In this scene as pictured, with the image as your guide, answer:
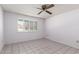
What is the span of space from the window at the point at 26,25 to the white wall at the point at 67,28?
197 centimetres

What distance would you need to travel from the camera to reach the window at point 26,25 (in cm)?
561

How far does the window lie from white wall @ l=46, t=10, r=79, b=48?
6.46ft

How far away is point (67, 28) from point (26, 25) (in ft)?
11.6

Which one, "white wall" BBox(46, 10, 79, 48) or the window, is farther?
the window

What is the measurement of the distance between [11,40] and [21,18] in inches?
76.9

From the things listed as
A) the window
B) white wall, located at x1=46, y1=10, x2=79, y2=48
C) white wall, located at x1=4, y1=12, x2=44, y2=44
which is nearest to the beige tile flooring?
white wall, located at x1=46, y1=10, x2=79, y2=48

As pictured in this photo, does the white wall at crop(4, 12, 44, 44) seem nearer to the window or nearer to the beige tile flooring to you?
the window

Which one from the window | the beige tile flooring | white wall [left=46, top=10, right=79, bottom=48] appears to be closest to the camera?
the beige tile flooring

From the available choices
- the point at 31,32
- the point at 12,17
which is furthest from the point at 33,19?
the point at 12,17

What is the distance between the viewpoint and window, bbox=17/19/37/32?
5612 millimetres

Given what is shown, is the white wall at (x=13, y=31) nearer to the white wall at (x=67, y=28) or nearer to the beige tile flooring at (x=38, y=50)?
the beige tile flooring at (x=38, y=50)

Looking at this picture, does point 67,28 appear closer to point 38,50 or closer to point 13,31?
point 38,50

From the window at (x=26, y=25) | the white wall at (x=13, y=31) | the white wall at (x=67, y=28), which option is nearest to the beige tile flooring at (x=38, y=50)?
the white wall at (x=67, y=28)

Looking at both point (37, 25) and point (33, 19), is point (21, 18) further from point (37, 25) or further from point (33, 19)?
point (37, 25)
